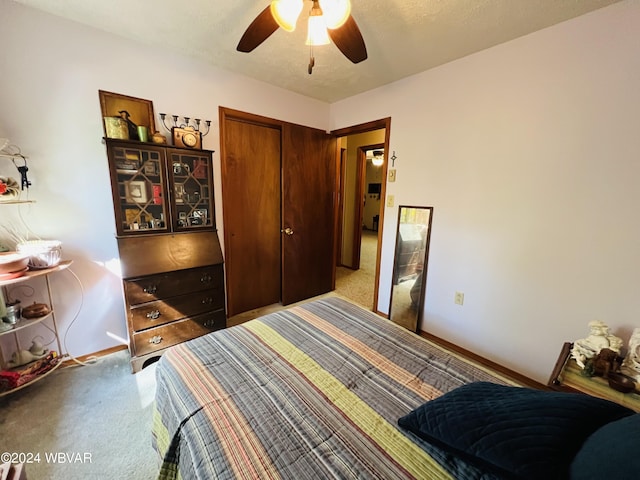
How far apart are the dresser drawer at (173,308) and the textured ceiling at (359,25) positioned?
1.98 meters

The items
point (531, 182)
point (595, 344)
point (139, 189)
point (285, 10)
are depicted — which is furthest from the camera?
point (139, 189)

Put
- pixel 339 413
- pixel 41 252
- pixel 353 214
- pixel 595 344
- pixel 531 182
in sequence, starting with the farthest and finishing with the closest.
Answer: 1. pixel 353 214
2. pixel 531 182
3. pixel 41 252
4. pixel 595 344
5. pixel 339 413

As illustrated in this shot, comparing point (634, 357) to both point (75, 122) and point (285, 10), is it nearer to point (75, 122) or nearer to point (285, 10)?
point (285, 10)

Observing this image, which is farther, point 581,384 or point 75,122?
point 75,122

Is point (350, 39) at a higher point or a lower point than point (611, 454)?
higher

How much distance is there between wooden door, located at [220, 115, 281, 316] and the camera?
263cm

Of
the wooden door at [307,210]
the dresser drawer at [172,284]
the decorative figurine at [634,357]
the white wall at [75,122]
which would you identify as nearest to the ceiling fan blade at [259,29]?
the white wall at [75,122]

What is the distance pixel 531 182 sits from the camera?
1.88m

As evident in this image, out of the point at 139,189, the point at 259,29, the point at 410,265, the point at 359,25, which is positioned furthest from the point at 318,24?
the point at 410,265

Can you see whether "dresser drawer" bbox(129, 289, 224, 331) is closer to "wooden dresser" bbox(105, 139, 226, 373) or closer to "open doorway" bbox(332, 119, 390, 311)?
"wooden dresser" bbox(105, 139, 226, 373)

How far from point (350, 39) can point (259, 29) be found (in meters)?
0.51

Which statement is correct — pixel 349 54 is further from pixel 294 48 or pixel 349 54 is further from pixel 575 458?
pixel 575 458

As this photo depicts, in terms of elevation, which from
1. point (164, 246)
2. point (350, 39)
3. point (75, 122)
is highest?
point (350, 39)

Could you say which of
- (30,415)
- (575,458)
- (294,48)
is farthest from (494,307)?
(30,415)
